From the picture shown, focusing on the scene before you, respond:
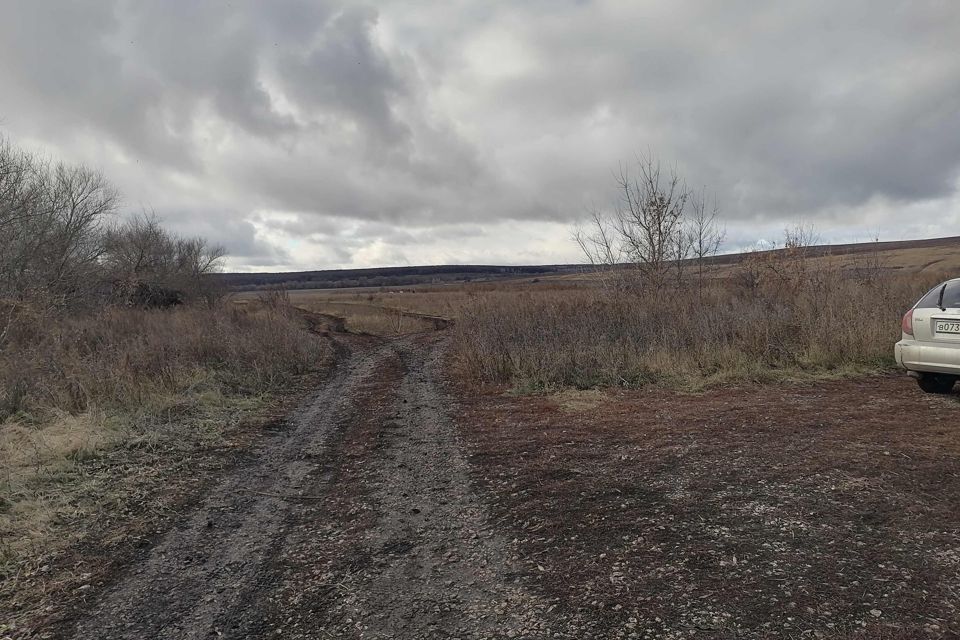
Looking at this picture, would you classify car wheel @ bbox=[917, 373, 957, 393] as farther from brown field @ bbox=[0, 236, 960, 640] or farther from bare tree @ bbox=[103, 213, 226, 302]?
bare tree @ bbox=[103, 213, 226, 302]

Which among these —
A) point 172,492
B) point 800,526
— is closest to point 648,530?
point 800,526

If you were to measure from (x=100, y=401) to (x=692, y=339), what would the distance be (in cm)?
994

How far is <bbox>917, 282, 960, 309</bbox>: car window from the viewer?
6086 millimetres

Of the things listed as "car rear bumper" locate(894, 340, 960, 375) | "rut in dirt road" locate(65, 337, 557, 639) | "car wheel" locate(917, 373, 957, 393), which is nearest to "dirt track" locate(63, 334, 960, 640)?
"rut in dirt road" locate(65, 337, 557, 639)

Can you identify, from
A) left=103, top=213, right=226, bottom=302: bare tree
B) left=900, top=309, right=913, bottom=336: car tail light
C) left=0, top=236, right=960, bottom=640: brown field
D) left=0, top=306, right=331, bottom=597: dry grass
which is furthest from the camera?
left=103, top=213, right=226, bottom=302: bare tree

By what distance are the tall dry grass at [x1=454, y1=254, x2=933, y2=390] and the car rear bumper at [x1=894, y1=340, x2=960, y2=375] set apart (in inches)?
80.3

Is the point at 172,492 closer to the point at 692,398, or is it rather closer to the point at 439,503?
the point at 439,503

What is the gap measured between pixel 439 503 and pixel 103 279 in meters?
25.5

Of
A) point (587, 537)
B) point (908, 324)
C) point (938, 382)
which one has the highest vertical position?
point (908, 324)

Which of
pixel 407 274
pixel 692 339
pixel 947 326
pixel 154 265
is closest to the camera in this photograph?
pixel 947 326

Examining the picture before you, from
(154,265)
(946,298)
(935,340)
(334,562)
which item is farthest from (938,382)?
(154,265)

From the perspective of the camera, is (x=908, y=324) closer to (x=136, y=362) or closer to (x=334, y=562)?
(x=334, y=562)

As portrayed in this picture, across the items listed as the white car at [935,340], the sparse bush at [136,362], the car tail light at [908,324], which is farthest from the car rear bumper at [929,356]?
the sparse bush at [136,362]

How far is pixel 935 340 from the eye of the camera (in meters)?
6.16
